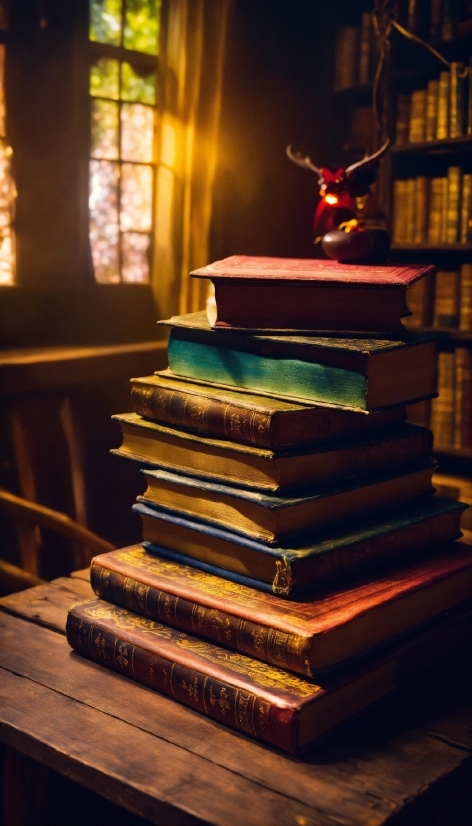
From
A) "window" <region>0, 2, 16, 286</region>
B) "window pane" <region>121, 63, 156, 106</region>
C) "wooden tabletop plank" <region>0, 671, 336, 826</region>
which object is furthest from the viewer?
"window pane" <region>121, 63, 156, 106</region>

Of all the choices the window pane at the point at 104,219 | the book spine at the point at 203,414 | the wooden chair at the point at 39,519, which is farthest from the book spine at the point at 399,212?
the book spine at the point at 203,414

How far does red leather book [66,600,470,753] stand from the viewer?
81 centimetres

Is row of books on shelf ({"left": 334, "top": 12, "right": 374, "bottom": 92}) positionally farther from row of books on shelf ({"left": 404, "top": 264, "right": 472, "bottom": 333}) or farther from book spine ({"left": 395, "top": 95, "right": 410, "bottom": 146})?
row of books on shelf ({"left": 404, "top": 264, "right": 472, "bottom": 333})

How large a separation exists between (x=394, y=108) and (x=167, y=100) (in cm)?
70

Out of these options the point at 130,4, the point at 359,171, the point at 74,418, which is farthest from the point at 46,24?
the point at 359,171

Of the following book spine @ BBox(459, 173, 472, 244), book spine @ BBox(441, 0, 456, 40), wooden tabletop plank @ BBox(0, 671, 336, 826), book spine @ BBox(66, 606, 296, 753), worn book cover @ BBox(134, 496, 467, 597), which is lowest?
wooden tabletop plank @ BBox(0, 671, 336, 826)

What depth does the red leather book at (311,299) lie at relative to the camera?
39.1 inches

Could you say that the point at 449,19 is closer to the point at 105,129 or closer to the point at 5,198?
the point at 105,129

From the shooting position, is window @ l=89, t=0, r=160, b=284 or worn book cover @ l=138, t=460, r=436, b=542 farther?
window @ l=89, t=0, r=160, b=284

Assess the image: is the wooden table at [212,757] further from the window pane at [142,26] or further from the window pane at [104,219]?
the window pane at [142,26]

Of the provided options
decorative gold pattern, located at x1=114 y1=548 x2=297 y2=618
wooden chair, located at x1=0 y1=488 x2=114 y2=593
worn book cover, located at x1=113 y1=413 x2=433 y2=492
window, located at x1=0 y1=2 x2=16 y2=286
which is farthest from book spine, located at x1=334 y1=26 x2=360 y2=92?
decorative gold pattern, located at x1=114 y1=548 x2=297 y2=618

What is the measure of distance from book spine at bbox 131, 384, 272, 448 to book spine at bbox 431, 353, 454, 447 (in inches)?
66.1

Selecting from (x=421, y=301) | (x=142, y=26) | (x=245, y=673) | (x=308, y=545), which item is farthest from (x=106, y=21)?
(x=245, y=673)

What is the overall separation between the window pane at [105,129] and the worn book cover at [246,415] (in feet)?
5.01
